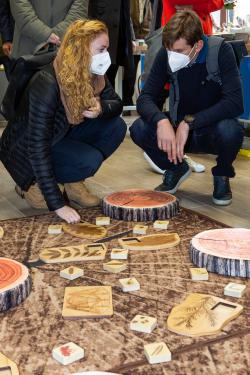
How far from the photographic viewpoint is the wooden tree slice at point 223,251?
62.6 inches

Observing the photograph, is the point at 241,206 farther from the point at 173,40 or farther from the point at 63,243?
the point at 63,243

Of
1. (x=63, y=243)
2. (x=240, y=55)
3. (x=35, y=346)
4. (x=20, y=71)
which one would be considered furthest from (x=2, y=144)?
(x=240, y=55)

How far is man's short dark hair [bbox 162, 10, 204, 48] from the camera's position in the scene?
2.38 m

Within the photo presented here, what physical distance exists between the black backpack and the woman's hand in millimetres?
532

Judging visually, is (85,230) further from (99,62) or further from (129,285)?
(99,62)

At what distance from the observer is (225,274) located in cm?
161

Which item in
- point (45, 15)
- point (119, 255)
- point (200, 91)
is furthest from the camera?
point (45, 15)

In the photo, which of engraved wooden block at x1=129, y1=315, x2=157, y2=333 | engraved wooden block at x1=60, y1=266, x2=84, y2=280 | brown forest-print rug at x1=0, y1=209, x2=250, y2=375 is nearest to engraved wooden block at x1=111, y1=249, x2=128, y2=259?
brown forest-print rug at x1=0, y1=209, x2=250, y2=375

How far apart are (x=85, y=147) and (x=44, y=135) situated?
0.37 m

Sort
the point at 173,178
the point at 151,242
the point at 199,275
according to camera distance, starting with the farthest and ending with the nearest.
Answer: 1. the point at 173,178
2. the point at 151,242
3. the point at 199,275

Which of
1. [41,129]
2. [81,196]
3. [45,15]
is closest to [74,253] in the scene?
[41,129]

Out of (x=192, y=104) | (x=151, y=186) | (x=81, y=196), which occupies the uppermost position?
(x=192, y=104)

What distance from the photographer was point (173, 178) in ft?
9.22

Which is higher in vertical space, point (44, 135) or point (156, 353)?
point (44, 135)
